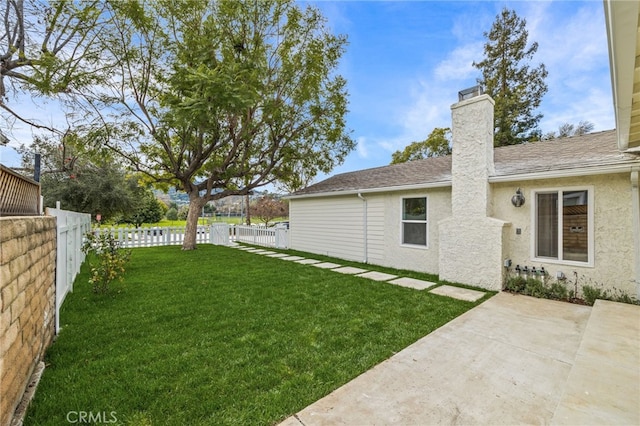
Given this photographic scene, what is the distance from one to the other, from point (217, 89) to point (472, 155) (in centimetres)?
739

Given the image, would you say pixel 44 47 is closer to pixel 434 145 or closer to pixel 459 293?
pixel 459 293

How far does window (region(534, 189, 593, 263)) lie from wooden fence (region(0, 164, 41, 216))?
25.8 feet

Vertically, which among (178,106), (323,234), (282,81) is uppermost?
(282,81)

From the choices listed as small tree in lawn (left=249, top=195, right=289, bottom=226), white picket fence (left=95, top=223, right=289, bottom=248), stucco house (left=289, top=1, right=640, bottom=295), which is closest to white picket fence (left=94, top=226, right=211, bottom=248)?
white picket fence (left=95, top=223, right=289, bottom=248)

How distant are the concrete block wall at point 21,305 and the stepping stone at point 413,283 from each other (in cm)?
592

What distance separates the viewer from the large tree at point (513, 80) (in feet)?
64.3

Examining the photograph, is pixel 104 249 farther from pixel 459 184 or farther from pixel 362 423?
pixel 459 184

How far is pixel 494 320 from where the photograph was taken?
427 cm

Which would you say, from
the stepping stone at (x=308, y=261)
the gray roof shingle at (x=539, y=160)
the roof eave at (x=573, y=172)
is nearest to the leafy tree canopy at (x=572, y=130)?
the gray roof shingle at (x=539, y=160)

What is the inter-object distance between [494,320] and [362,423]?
125 inches

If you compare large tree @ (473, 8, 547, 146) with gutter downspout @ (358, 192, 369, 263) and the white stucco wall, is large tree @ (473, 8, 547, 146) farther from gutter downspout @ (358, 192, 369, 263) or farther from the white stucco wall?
the white stucco wall

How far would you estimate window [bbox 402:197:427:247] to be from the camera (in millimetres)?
7926

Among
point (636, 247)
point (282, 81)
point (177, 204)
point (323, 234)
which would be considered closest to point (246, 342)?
point (636, 247)

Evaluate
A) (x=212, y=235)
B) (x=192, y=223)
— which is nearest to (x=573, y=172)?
(x=192, y=223)
